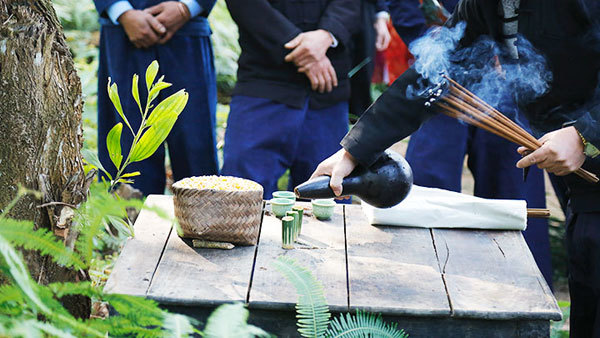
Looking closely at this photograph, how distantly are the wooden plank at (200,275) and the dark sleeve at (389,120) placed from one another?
0.52 metres

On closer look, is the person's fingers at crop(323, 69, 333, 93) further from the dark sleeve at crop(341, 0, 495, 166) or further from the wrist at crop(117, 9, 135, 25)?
the dark sleeve at crop(341, 0, 495, 166)

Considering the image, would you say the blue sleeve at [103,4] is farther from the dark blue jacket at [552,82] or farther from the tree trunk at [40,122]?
the dark blue jacket at [552,82]

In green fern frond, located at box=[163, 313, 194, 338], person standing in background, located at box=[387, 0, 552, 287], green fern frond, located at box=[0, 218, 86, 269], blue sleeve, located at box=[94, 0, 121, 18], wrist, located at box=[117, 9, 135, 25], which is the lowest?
person standing in background, located at box=[387, 0, 552, 287]

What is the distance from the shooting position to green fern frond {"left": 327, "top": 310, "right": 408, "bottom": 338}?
7.04 feet

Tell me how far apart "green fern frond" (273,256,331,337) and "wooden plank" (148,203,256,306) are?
170 millimetres

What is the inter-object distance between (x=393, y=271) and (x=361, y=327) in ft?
1.22

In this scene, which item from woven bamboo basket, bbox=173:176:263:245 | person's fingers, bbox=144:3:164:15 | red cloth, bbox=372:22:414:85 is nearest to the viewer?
woven bamboo basket, bbox=173:176:263:245

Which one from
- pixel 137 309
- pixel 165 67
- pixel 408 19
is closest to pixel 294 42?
pixel 165 67

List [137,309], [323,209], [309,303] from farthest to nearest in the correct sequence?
[323,209] → [309,303] → [137,309]

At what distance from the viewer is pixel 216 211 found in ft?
8.30

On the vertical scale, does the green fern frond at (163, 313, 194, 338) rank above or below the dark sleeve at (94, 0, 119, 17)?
above

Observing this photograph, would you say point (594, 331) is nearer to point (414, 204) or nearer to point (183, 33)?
point (414, 204)

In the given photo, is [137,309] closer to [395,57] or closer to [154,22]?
[154,22]

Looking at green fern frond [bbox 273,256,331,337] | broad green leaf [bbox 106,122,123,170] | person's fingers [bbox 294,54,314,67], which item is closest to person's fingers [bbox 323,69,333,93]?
person's fingers [bbox 294,54,314,67]
